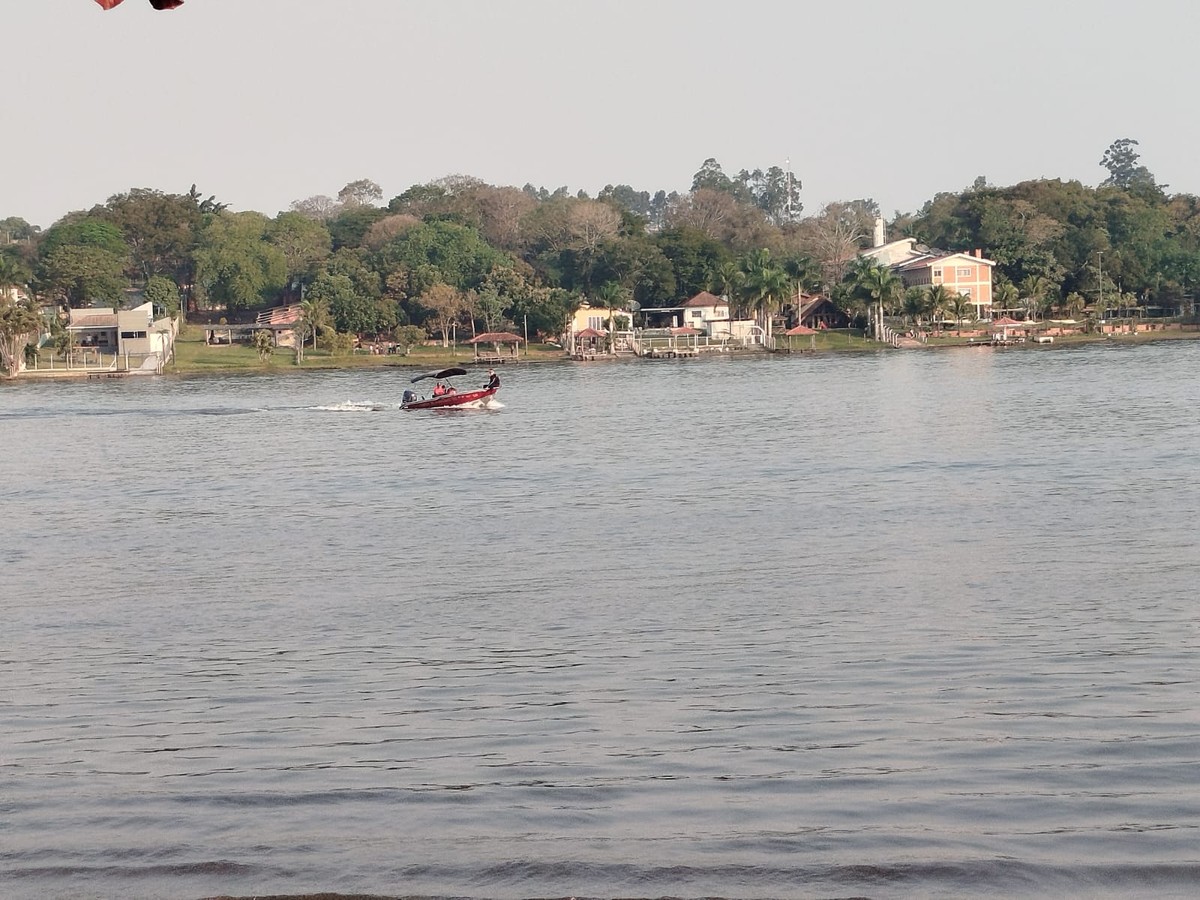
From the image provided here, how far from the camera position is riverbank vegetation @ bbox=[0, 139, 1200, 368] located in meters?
116

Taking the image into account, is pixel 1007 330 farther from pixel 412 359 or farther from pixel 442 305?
pixel 412 359

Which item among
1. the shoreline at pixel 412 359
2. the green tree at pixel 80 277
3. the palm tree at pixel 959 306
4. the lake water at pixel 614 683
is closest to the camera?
the lake water at pixel 614 683

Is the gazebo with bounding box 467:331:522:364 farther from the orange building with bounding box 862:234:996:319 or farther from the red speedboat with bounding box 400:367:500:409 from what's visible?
the red speedboat with bounding box 400:367:500:409

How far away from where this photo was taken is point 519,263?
131 meters

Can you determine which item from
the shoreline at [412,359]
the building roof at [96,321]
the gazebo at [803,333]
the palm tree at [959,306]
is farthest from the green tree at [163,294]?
the palm tree at [959,306]

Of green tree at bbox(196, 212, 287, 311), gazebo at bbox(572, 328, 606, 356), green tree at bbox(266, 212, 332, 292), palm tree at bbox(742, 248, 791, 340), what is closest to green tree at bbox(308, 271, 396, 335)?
gazebo at bbox(572, 328, 606, 356)

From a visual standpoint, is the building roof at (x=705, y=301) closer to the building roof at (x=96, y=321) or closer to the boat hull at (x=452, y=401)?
the building roof at (x=96, y=321)

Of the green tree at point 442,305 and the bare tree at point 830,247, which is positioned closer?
the green tree at point 442,305

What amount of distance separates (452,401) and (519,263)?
239 feet

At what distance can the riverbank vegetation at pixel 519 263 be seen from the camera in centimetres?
11556

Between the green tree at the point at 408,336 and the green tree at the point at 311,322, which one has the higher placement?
the green tree at the point at 311,322

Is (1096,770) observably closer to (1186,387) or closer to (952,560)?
(952,560)

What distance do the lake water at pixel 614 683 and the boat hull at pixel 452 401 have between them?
24779 mm

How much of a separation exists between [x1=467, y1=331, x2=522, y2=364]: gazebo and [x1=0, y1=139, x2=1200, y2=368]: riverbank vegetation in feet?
4.67
